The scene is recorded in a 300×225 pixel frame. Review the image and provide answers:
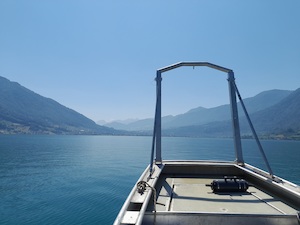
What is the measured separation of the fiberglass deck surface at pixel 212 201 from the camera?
5.43 metres

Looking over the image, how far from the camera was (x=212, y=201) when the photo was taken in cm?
612

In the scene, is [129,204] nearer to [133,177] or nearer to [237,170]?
[237,170]

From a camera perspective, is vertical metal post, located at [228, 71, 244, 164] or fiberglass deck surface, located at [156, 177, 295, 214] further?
vertical metal post, located at [228, 71, 244, 164]

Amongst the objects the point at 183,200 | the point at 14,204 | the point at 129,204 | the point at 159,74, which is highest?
the point at 159,74

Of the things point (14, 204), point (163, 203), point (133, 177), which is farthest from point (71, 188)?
point (163, 203)

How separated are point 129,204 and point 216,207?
9.22ft

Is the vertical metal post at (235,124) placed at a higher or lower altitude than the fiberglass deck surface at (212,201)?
higher

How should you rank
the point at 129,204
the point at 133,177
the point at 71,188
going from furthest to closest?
the point at 133,177 < the point at 71,188 < the point at 129,204

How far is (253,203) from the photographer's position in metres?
5.96

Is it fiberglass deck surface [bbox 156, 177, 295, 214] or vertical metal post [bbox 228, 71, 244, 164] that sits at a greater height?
vertical metal post [bbox 228, 71, 244, 164]

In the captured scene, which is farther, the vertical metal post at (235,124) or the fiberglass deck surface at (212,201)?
the vertical metal post at (235,124)

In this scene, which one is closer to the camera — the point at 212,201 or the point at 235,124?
the point at 212,201

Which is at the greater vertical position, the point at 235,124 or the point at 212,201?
the point at 235,124

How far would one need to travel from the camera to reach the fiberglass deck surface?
543 centimetres
